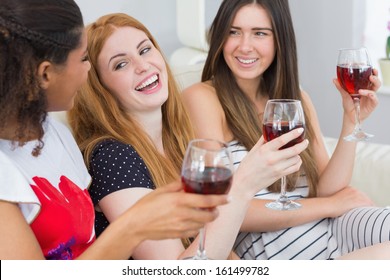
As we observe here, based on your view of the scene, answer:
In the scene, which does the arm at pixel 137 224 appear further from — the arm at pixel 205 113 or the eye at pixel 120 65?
the arm at pixel 205 113

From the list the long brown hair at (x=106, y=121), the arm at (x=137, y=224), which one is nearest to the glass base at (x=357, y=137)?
the long brown hair at (x=106, y=121)

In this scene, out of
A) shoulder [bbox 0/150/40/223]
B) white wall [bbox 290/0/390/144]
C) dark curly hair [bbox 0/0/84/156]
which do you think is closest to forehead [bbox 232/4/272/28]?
dark curly hair [bbox 0/0/84/156]

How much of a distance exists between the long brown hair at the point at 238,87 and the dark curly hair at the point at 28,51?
89cm

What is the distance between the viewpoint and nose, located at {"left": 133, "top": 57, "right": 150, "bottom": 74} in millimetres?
1852

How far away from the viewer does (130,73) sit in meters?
1.85

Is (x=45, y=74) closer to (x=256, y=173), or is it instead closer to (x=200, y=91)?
(x=256, y=173)

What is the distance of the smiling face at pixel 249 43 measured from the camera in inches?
85.0

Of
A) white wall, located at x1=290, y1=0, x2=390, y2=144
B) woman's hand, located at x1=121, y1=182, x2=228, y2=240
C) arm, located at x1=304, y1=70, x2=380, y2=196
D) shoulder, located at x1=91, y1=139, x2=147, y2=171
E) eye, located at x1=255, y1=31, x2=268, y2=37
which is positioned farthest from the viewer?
white wall, located at x1=290, y1=0, x2=390, y2=144

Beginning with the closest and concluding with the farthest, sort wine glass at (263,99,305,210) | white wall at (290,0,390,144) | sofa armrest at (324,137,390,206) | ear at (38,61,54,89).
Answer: ear at (38,61,54,89) < wine glass at (263,99,305,210) < sofa armrest at (324,137,390,206) < white wall at (290,0,390,144)

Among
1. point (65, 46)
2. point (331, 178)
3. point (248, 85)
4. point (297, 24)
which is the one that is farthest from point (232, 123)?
point (297, 24)

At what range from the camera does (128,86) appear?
6.07 feet

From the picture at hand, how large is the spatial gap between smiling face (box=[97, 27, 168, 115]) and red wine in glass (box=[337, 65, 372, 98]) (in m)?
0.51

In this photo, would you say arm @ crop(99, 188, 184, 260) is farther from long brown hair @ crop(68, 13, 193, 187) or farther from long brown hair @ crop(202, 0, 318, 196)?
long brown hair @ crop(202, 0, 318, 196)

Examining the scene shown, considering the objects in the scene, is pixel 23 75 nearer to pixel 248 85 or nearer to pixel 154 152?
pixel 154 152
